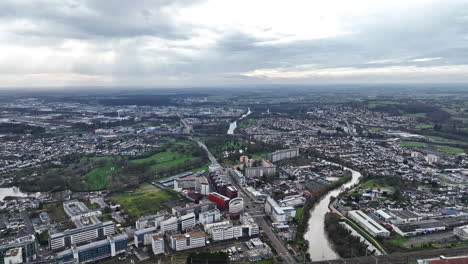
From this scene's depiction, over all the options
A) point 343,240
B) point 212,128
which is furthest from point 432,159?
point 212,128

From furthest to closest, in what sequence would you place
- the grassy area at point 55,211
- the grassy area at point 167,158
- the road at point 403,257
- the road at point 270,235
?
the grassy area at point 167,158 < the grassy area at point 55,211 < the road at point 270,235 < the road at point 403,257

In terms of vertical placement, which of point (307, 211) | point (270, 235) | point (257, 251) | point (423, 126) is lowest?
point (270, 235)

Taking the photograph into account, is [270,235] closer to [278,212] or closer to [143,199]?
[278,212]

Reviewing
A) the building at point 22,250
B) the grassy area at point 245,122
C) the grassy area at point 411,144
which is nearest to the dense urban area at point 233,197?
the building at point 22,250

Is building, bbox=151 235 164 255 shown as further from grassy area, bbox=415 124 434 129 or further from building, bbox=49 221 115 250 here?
grassy area, bbox=415 124 434 129

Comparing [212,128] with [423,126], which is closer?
[423,126]

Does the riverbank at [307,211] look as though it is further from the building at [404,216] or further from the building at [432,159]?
the building at [432,159]
